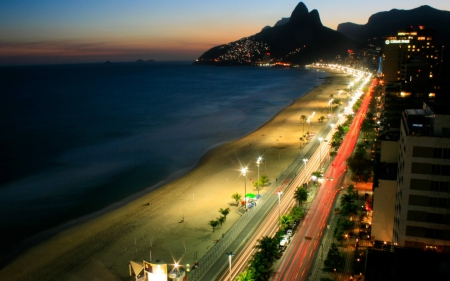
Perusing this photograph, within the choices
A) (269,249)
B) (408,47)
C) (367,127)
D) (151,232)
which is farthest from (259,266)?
(408,47)

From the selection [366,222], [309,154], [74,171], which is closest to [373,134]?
[309,154]

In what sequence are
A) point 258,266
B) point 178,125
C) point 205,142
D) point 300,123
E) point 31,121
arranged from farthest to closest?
point 31,121
point 178,125
point 300,123
point 205,142
point 258,266

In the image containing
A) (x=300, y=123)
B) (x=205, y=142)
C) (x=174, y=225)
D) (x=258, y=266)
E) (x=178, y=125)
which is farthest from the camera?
(x=178, y=125)

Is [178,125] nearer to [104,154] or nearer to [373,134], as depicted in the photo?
[104,154]

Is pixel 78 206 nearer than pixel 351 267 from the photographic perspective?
No

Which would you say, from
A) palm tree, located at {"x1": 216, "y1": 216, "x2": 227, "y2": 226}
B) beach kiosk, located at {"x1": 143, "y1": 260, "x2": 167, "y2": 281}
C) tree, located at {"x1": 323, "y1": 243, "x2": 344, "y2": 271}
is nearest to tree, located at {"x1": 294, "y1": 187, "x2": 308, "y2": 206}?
palm tree, located at {"x1": 216, "y1": 216, "x2": 227, "y2": 226}

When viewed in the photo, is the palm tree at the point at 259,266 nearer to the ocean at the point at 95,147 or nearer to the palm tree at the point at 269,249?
the palm tree at the point at 269,249

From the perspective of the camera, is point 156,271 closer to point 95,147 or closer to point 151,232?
point 151,232

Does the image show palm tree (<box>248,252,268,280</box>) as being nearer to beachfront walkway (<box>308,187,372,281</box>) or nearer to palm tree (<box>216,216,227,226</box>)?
beachfront walkway (<box>308,187,372,281</box>)
